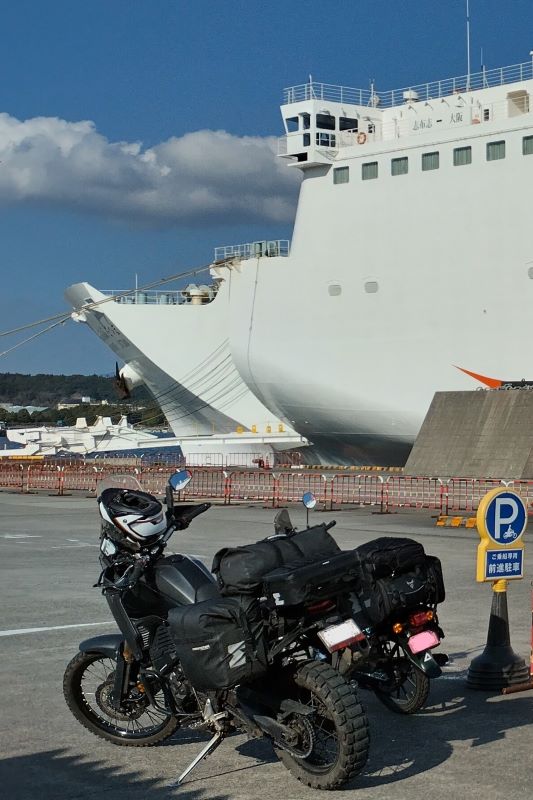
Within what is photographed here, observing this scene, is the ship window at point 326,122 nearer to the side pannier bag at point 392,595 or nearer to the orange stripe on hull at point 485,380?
the orange stripe on hull at point 485,380

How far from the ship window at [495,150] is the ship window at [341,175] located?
16.9 ft

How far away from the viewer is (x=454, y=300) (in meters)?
34.5

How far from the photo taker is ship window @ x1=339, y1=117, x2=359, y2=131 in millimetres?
39750

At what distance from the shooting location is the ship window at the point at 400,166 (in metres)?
35.8

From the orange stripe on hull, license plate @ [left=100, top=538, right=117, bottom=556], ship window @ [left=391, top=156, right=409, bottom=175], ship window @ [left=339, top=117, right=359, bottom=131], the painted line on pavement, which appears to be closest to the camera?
license plate @ [left=100, top=538, right=117, bottom=556]

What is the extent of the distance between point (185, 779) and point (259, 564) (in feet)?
3.88

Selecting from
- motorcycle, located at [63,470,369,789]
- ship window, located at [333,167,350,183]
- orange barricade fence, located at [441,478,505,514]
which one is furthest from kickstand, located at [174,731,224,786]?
ship window, located at [333,167,350,183]

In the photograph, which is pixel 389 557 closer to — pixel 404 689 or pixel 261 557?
pixel 261 557

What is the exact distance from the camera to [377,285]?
36.1 m

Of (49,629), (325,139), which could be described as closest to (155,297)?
(325,139)

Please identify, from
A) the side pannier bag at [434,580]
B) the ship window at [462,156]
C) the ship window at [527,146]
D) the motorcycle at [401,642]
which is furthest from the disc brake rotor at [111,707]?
the ship window at [462,156]

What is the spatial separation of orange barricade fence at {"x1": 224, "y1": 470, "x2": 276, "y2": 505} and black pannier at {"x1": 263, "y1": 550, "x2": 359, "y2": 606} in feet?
72.6

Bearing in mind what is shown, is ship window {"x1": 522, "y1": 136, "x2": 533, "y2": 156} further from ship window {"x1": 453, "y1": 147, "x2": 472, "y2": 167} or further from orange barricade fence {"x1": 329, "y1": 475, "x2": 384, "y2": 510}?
orange barricade fence {"x1": 329, "y1": 475, "x2": 384, "y2": 510}

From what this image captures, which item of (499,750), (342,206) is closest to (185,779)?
(499,750)
